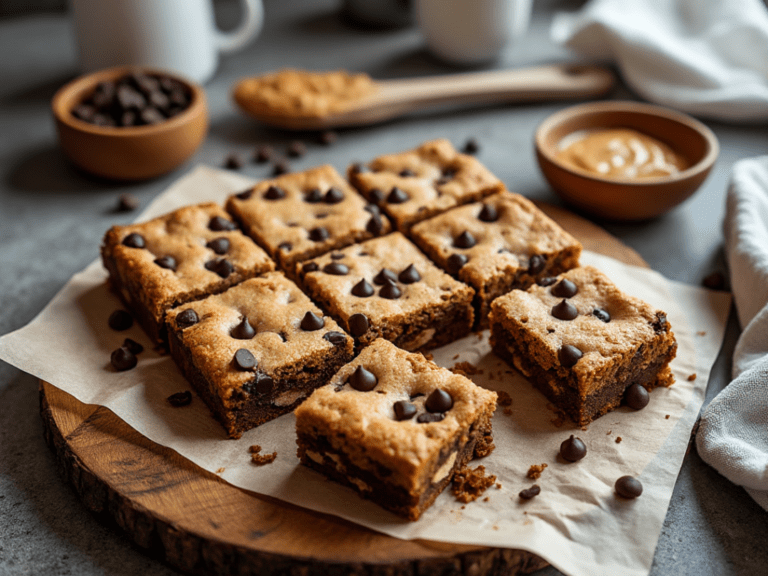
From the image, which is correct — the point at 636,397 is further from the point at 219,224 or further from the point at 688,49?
the point at 688,49

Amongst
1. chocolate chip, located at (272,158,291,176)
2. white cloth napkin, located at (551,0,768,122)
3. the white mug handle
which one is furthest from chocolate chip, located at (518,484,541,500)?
the white mug handle

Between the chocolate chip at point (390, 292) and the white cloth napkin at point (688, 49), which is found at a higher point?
the white cloth napkin at point (688, 49)

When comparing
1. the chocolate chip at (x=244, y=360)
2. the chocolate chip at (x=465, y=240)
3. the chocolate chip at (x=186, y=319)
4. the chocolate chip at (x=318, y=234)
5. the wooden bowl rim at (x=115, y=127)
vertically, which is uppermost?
the wooden bowl rim at (x=115, y=127)

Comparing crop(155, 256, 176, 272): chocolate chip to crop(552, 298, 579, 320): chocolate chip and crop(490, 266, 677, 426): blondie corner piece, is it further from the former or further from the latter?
crop(552, 298, 579, 320): chocolate chip

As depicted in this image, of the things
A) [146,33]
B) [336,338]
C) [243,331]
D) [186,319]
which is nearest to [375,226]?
[336,338]

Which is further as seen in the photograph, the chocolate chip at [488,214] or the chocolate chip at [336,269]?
the chocolate chip at [488,214]

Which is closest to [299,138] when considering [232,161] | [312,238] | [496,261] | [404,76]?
[232,161]

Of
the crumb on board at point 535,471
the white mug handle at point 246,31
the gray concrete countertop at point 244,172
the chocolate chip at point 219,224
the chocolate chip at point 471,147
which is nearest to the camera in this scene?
the gray concrete countertop at point 244,172

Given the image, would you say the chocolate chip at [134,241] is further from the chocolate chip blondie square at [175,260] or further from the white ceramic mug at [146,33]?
the white ceramic mug at [146,33]

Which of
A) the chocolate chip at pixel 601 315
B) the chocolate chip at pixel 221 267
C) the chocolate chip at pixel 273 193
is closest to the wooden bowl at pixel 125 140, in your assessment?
the chocolate chip at pixel 273 193
